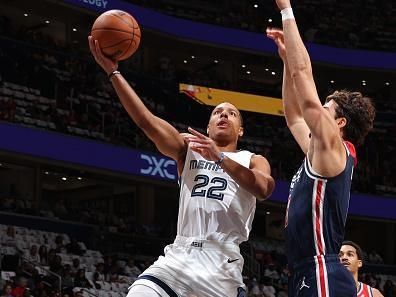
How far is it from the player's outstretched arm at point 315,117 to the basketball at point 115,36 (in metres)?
1.49

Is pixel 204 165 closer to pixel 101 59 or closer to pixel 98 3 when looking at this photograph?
pixel 101 59

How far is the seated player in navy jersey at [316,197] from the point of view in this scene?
4.59 metres

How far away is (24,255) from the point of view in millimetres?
17906

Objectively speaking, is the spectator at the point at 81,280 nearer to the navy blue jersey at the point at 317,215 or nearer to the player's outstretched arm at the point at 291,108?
the player's outstretched arm at the point at 291,108

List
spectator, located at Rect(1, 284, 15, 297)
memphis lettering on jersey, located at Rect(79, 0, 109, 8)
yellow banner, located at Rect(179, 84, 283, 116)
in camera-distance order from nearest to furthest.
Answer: spectator, located at Rect(1, 284, 15, 297) → memphis lettering on jersey, located at Rect(79, 0, 109, 8) → yellow banner, located at Rect(179, 84, 283, 116)

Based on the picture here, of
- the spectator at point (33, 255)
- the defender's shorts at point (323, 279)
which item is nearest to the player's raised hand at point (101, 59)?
the defender's shorts at point (323, 279)

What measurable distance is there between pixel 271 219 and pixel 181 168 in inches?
1022

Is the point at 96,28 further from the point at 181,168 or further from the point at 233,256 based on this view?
the point at 233,256

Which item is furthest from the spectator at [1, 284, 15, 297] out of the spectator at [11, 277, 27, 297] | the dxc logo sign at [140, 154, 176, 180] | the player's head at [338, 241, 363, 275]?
the dxc logo sign at [140, 154, 176, 180]

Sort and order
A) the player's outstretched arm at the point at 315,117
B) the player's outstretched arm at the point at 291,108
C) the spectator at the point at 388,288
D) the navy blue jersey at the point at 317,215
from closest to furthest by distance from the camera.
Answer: the player's outstretched arm at the point at 315,117, the navy blue jersey at the point at 317,215, the player's outstretched arm at the point at 291,108, the spectator at the point at 388,288

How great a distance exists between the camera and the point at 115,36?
233 inches

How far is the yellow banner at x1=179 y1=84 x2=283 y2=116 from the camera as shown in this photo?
2839 cm

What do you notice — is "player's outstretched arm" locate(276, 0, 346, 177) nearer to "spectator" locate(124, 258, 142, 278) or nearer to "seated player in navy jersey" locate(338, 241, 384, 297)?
"seated player in navy jersey" locate(338, 241, 384, 297)

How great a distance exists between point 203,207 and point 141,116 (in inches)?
28.6
